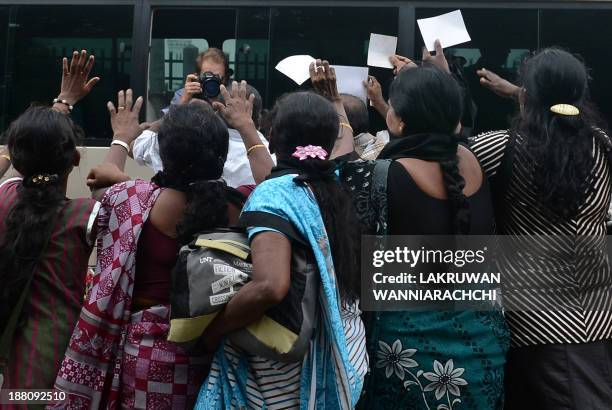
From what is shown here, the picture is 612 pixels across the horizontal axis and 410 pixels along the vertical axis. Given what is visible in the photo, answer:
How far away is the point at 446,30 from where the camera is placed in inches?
174

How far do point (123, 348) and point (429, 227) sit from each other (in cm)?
105

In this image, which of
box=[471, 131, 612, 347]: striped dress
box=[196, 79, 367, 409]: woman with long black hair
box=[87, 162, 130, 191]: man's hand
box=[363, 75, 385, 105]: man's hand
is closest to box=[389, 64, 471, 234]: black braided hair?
box=[471, 131, 612, 347]: striped dress

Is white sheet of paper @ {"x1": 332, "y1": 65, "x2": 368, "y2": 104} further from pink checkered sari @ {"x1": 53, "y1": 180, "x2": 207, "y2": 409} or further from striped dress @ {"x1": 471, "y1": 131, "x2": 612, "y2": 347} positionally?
pink checkered sari @ {"x1": 53, "y1": 180, "x2": 207, "y2": 409}

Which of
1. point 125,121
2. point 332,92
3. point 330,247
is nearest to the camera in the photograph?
point 330,247

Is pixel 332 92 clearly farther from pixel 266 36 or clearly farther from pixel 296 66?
pixel 266 36

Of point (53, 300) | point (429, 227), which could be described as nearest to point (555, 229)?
point (429, 227)

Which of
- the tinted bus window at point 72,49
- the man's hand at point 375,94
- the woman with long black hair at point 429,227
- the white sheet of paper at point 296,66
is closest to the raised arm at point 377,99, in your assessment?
the man's hand at point 375,94

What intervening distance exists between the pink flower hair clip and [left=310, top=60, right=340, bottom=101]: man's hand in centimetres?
77

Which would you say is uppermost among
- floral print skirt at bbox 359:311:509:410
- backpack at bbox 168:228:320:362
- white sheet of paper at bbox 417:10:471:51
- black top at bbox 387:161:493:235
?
white sheet of paper at bbox 417:10:471:51

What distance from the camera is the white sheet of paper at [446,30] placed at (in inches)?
171

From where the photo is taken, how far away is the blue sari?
8.18 feet

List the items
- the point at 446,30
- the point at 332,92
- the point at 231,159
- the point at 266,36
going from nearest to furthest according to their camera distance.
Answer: the point at 332,92, the point at 231,159, the point at 446,30, the point at 266,36

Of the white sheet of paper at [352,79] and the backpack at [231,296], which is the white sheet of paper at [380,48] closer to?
the white sheet of paper at [352,79]

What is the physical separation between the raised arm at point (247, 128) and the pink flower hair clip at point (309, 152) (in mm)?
364
